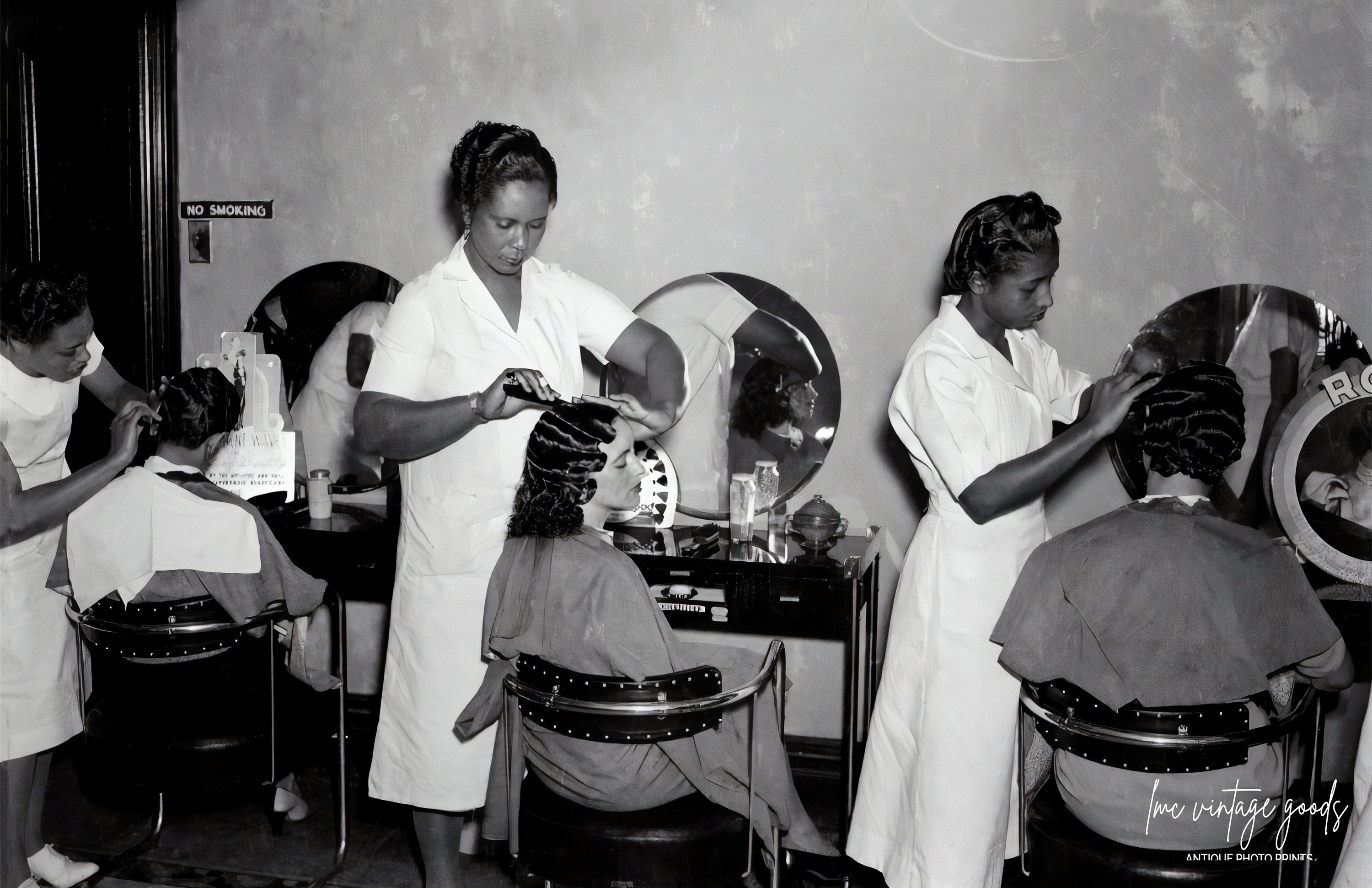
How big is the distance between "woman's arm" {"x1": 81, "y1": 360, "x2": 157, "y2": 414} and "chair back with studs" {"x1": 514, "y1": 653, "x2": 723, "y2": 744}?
1593mm

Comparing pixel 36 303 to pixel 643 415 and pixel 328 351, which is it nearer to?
pixel 328 351

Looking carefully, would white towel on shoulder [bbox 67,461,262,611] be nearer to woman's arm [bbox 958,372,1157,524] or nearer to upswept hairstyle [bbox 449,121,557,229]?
upswept hairstyle [bbox 449,121,557,229]

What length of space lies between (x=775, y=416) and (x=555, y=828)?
1.49 m

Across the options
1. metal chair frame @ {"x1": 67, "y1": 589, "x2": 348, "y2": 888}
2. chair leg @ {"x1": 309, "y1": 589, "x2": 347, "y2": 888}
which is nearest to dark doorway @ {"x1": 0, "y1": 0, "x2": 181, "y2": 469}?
metal chair frame @ {"x1": 67, "y1": 589, "x2": 348, "y2": 888}

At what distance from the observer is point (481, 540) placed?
216 centimetres

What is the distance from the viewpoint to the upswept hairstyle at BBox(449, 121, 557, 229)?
2.08 metres

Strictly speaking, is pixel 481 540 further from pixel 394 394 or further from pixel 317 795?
pixel 317 795

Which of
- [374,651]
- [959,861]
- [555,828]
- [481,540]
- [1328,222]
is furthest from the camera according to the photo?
[374,651]

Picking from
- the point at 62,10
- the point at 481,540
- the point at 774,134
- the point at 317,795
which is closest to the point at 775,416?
the point at 774,134

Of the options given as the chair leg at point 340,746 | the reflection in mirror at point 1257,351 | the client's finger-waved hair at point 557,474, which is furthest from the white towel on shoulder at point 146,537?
the reflection in mirror at point 1257,351

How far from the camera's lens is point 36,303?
2.30 meters

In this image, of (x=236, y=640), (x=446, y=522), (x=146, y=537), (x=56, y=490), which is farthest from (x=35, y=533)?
(x=446, y=522)

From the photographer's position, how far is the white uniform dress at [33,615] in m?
2.28

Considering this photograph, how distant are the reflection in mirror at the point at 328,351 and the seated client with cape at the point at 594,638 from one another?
1338mm
